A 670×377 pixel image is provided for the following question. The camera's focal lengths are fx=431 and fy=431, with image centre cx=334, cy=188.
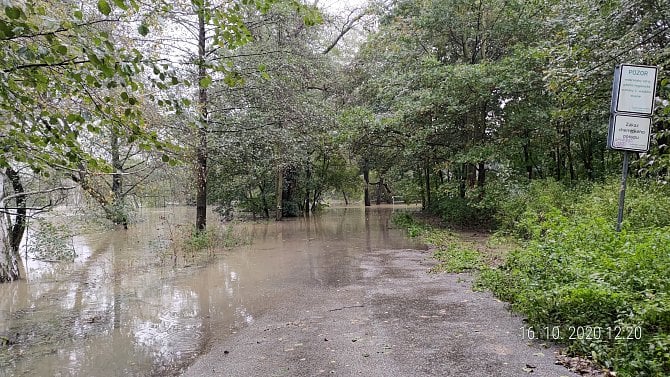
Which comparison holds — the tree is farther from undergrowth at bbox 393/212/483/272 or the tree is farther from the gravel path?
undergrowth at bbox 393/212/483/272

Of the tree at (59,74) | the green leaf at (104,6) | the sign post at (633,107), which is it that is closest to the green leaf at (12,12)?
the tree at (59,74)

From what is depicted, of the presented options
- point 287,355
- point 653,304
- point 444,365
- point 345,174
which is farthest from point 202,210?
point 345,174

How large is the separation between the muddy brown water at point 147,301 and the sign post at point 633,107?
188 inches

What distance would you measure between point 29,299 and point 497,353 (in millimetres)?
8781

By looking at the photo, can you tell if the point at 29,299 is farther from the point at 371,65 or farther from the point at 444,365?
the point at 371,65

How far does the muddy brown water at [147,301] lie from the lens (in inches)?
197

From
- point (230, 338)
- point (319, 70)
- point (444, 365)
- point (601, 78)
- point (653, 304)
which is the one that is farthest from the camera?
point (319, 70)

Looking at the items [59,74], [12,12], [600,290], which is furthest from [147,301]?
[600,290]

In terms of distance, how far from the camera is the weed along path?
3.86 metres

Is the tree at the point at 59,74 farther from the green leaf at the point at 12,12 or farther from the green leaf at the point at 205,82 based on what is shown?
the green leaf at the point at 205,82

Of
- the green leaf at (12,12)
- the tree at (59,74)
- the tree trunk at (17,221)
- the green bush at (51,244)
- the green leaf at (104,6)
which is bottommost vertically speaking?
the green bush at (51,244)

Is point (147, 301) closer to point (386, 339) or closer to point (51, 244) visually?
point (386, 339)

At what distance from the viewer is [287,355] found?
434 cm

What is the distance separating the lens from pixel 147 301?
25.3 feet
